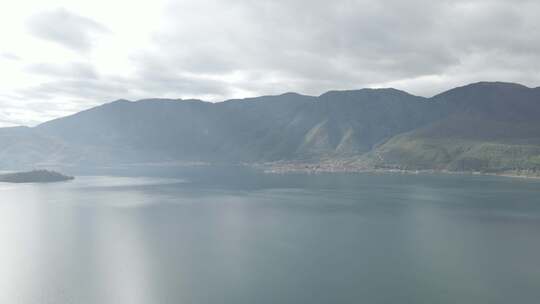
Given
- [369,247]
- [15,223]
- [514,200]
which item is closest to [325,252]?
[369,247]

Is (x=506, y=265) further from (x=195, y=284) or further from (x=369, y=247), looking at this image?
(x=195, y=284)

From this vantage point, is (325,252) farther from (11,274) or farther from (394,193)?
(394,193)

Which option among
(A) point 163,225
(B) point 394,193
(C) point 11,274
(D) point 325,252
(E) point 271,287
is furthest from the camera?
(B) point 394,193

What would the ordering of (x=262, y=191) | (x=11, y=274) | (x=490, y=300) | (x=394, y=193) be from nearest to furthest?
(x=490, y=300)
(x=11, y=274)
(x=394, y=193)
(x=262, y=191)

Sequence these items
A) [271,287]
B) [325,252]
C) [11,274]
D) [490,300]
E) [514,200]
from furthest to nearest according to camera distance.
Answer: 1. [514,200]
2. [325,252]
3. [11,274]
4. [271,287]
5. [490,300]

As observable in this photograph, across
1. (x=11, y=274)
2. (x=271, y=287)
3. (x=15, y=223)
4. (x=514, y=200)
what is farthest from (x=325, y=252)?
(x=514, y=200)

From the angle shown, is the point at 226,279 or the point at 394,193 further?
the point at 394,193
